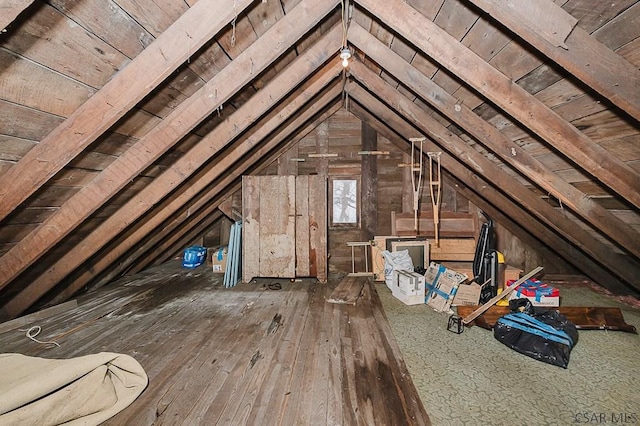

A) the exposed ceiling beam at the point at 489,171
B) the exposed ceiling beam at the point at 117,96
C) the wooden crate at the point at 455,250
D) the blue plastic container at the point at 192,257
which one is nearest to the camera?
the exposed ceiling beam at the point at 117,96

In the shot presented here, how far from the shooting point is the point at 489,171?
270 centimetres

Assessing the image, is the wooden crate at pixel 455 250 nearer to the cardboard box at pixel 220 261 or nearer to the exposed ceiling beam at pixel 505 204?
the exposed ceiling beam at pixel 505 204

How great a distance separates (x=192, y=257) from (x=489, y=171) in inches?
187

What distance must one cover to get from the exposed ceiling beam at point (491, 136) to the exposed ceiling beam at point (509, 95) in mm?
448

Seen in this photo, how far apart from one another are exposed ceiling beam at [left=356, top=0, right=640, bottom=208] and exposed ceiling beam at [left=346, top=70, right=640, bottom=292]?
99 centimetres

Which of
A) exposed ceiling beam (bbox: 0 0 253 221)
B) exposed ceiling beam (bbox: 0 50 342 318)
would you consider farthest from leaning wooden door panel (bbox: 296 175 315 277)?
exposed ceiling beam (bbox: 0 0 253 221)

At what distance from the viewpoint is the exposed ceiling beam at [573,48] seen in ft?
3.95

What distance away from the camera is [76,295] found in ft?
11.6

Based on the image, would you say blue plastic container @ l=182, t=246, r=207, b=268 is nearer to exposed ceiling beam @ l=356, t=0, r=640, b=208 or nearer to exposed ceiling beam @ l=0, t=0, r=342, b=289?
exposed ceiling beam @ l=0, t=0, r=342, b=289

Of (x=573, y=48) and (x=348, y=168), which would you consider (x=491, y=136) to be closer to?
(x=573, y=48)

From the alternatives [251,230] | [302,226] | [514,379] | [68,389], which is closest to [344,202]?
[302,226]

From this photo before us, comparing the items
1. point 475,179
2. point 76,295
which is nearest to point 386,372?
point 475,179

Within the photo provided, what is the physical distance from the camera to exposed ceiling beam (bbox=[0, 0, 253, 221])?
1310 mm

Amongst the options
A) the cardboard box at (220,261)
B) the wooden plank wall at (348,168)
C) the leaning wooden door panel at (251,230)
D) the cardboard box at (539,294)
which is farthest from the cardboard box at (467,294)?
the cardboard box at (220,261)
